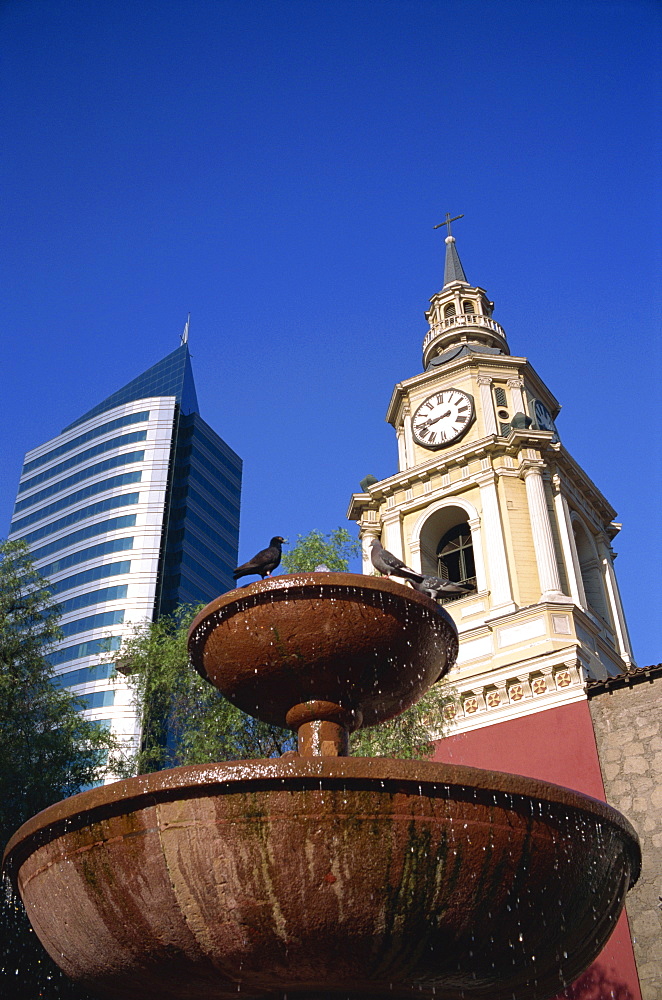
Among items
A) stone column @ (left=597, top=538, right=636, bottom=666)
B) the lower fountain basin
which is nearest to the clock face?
stone column @ (left=597, top=538, right=636, bottom=666)

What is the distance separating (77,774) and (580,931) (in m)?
11.7

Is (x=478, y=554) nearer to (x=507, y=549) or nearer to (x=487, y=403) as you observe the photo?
(x=507, y=549)

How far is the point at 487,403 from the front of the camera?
25.6m

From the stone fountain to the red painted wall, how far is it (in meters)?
11.7

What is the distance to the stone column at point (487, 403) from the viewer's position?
24828 mm

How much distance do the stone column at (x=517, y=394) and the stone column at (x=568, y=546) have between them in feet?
9.86

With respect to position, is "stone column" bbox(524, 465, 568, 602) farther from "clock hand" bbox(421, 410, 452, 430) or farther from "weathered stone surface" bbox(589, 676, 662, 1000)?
"clock hand" bbox(421, 410, 452, 430)

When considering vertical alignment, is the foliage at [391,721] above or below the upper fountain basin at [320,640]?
above

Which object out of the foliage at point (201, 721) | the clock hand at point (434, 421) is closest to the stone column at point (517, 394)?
the clock hand at point (434, 421)

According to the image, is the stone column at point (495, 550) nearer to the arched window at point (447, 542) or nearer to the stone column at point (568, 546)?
the arched window at point (447, 542)

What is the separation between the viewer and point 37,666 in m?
16.1

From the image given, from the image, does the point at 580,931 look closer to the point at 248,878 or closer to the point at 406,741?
the point at 248,878

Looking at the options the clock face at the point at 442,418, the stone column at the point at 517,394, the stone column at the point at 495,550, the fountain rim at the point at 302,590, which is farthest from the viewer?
the stone column at the point at 517,394

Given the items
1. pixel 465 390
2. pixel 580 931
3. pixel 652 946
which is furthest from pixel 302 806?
pixel 465 390
